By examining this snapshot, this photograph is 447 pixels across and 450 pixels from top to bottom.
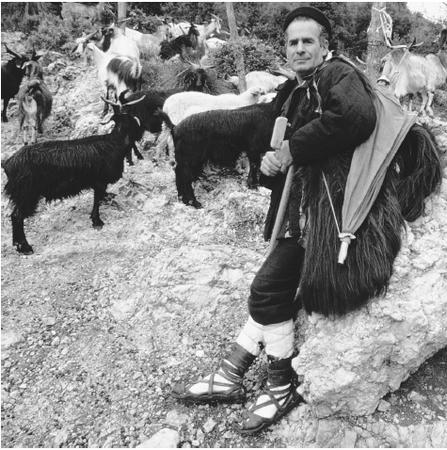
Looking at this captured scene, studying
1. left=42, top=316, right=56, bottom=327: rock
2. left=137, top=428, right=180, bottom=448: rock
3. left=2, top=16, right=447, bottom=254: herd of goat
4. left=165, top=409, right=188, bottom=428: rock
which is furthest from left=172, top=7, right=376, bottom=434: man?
left=2, top=16, right=447, bottom=254: herd of goat

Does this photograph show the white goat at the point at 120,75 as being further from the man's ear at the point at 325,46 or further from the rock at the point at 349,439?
the rock at the point at 349,439

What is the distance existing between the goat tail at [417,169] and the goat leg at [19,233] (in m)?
4.52

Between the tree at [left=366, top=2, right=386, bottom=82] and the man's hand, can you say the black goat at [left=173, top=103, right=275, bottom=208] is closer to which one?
the tree at [left=366, top=2, right=386, bottom=82]

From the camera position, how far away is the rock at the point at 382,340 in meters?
2.32

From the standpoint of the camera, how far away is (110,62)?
355 inches

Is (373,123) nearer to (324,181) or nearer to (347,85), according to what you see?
(347,85)

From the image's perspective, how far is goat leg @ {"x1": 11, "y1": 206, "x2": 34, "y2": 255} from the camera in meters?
5.37

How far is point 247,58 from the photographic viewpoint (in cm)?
1101

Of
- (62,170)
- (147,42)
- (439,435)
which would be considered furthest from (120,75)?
(439,435)

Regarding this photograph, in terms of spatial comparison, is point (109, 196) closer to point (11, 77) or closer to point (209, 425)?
point (209, 425)

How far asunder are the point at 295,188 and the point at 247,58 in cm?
939

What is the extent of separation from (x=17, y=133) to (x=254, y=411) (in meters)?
8.32

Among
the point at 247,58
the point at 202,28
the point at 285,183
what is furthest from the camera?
Answer: the point at 202,28

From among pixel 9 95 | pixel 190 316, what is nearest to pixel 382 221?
pixel 190 316
